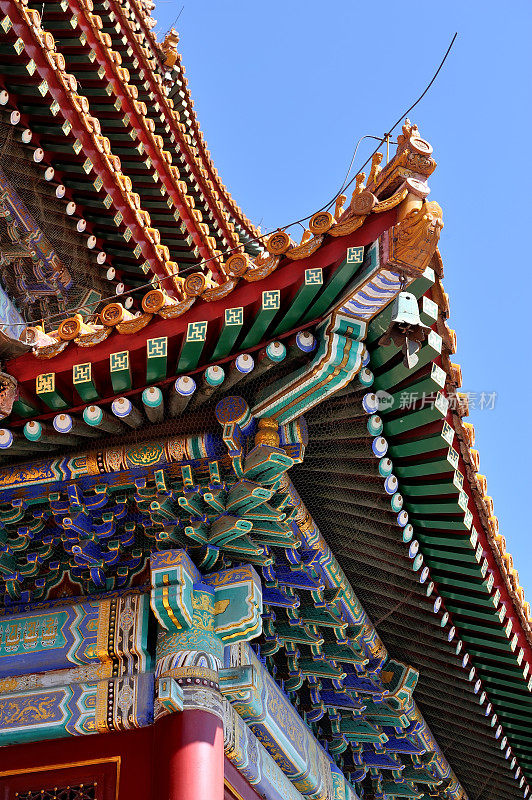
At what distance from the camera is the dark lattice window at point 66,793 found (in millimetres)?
5180

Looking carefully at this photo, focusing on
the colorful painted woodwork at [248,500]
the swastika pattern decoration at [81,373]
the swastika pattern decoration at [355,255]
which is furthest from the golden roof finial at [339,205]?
the swastika pattern decoration at [81,373]

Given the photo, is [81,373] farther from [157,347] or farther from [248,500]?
[248,500]

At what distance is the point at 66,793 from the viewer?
5.23m

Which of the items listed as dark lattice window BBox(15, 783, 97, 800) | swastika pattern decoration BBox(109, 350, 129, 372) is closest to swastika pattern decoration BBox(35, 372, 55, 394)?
swastika pattern decoration BBox(109, 350, 129, 372)

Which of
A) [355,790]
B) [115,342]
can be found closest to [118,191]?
[115,342]

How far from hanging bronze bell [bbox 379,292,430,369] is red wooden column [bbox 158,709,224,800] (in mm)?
2046

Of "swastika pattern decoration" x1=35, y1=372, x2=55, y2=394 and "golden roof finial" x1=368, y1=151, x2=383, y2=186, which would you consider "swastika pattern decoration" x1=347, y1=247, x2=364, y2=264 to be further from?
"swastika pattern decoration" x1=35, y1=372, x2=55, y2=394

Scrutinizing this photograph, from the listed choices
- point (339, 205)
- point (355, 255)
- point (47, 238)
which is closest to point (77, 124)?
point (47, 238)

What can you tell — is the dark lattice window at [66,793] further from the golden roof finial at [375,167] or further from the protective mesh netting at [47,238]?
the protective mesh netting at [47,238]

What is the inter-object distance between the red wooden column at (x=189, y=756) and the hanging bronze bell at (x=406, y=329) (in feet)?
6.71

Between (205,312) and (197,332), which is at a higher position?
(205,312)

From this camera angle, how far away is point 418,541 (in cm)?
607

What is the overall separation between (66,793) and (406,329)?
2.90 meters

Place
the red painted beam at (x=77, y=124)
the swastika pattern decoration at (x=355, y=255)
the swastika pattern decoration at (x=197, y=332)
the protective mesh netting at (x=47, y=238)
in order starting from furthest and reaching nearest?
the protective mesh netting at (x=47, y=238)
the red painted beam at (x=77, y=124)
the swastika pattern decoration at (x=197, y=332)
the swastika pattern decoration at (x=355, y=255)
